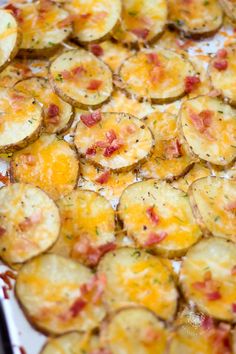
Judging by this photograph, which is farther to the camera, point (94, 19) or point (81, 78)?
point (94, 19)

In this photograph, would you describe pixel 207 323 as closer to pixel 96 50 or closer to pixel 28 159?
pixel 28 159

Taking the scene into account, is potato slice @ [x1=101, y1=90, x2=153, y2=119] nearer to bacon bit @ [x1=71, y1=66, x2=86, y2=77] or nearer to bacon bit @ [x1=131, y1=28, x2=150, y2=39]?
bacon bit @ [x1=71, y1=66, x2=86, y2=77]

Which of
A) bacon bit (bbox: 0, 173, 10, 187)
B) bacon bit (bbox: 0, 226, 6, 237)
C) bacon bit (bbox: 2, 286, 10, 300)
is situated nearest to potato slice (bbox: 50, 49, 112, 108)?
bacon bit (bbox: 0, 173, 10, 187)

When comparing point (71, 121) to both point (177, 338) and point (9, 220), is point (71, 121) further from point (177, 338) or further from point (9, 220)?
point (177, 338)

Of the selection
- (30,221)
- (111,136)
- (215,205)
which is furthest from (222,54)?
(30,221)

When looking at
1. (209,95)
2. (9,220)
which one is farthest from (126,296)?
(209,95)

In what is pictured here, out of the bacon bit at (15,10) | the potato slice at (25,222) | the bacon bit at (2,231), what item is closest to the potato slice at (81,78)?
the bacon bit at (15,10)

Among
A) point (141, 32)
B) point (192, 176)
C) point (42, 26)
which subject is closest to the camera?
point (192, 176)

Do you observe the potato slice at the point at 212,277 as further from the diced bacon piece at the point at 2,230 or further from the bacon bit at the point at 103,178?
the diced bacon piece at the point at 2,230
